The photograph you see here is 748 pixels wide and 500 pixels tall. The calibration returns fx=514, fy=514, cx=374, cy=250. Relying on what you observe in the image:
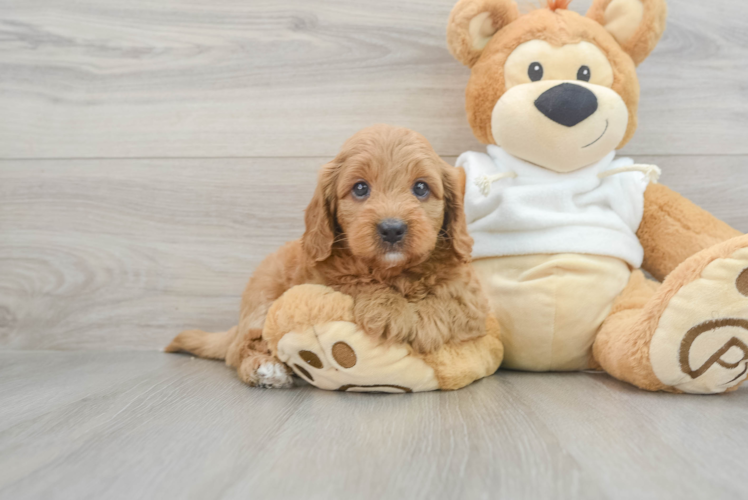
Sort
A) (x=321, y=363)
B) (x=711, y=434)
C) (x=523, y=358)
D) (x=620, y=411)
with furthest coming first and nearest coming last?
1. (x=523, y=358)
2. (x=321, y=363)
3. (x=620, y=411)
4. (x=711, y=434)

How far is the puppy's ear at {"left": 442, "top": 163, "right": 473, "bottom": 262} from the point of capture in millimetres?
1176

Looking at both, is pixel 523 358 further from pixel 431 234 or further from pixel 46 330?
pixel 46 330

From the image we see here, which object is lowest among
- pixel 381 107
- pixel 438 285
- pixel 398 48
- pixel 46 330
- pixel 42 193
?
pixel 46 330

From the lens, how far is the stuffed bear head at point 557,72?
49.3 inches

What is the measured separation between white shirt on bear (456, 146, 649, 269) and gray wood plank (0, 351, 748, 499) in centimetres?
33

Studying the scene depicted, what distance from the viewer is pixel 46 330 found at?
5.73 ft

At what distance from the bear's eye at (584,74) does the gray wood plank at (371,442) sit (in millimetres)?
752

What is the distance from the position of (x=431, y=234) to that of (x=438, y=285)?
15 cm

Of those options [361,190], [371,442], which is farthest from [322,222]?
[371,442]

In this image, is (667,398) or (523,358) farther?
(523,358)

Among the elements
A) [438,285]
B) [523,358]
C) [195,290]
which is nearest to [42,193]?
[195,290]

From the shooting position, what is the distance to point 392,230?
103 centimetres

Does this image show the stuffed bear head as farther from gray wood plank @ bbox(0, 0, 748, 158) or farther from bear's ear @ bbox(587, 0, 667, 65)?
gray wood plank @ bbox(0, 0, 748, 158)

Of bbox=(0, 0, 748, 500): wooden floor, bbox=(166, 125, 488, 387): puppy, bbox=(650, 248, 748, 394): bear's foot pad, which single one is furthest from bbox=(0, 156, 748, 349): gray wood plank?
bbox=(650, 248, 748, 394): bear's foot pad
